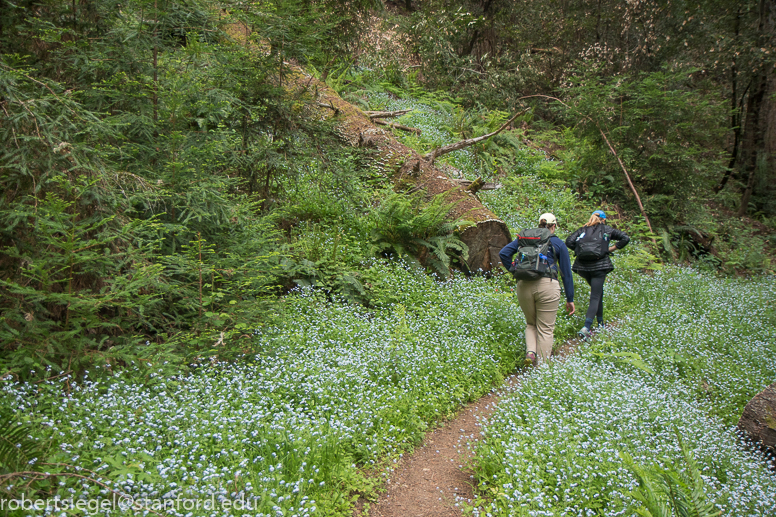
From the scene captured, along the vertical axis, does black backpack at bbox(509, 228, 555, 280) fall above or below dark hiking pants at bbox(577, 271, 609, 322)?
above

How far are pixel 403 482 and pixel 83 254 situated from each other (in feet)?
11.9

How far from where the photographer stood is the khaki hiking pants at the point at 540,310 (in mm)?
6785

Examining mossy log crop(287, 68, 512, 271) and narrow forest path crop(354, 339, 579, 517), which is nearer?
narrow forest path crop(354, 339, 579, 517)

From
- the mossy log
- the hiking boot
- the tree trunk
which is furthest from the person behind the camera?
the tree trunk

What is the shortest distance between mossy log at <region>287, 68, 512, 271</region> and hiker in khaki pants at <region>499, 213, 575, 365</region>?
2.45 m

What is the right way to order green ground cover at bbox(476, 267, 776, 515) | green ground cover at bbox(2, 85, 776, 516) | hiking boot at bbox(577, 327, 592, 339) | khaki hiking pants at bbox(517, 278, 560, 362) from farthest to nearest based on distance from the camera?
hiking boot at bbox(577, 327, 592, 339) → khaki hiking pants at bbox(517, 278, 560, 362) → green ground cover at bbox(476, 267, 776, 515) → green ground cover at bbox(2, 85, 776, 516)

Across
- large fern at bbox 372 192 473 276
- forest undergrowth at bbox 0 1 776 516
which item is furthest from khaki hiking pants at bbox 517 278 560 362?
large fern at bbox 372 192 473 276

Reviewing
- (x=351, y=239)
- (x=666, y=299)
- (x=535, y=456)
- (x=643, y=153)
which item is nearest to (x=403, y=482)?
(x=535, y=456)

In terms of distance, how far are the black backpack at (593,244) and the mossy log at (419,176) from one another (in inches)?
67.8

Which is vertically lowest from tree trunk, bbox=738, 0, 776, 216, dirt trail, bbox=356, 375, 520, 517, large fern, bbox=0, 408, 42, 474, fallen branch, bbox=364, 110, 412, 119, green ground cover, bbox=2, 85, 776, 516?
dirt trail, bbox=356, 375, 520, 517

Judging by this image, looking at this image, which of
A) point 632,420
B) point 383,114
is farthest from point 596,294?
point 383,114

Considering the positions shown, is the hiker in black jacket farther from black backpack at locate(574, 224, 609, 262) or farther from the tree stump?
the tree stump

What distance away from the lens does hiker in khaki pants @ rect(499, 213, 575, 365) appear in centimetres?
679

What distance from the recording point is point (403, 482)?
452 centimetres
